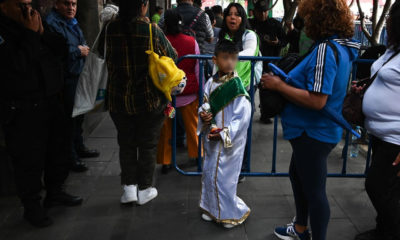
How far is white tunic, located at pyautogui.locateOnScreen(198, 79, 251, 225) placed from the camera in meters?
2.87

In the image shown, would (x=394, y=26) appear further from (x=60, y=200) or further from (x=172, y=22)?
(x=60, y=200)

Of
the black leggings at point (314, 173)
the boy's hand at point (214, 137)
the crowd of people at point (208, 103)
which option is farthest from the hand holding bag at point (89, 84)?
the black leggings at point (314, 173)

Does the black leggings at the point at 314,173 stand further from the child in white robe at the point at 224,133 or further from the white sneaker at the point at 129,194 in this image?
the white sneaker at the point at 129,194

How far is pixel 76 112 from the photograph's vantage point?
3188mm

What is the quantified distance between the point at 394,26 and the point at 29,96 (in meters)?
2.65

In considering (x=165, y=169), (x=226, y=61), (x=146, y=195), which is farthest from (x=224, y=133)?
(x=165, y=169)

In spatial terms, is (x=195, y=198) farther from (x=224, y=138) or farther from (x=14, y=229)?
(x=14, y=229)

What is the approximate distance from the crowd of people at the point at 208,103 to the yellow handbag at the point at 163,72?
0.08 meters

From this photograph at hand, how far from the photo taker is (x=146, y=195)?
3473 mm

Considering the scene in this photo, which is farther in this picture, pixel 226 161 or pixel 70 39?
pixel 70 39

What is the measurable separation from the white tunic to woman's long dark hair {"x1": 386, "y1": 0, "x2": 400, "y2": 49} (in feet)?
3.53

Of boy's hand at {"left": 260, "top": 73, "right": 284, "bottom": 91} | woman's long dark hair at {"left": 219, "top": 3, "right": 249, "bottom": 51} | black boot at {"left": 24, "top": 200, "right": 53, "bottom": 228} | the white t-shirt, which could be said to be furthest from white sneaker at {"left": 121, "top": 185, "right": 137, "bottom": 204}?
the white t-shirt

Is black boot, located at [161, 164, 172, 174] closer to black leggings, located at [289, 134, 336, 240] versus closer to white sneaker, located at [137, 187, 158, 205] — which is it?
white sneaker, located at [137, 187, 158, 205]

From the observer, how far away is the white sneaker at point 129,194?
11.1 feet
